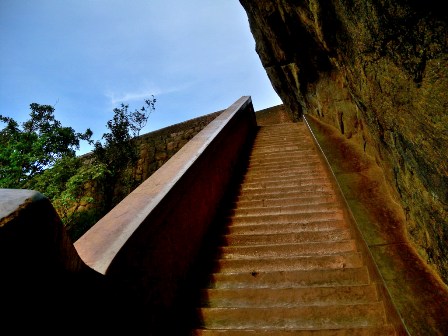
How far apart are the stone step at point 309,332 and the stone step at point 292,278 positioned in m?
0.41

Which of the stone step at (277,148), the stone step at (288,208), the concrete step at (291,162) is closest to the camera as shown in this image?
the stone step at (288,208)

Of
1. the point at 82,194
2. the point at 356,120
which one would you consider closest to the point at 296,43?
the point at 356,120

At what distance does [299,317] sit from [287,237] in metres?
0.95

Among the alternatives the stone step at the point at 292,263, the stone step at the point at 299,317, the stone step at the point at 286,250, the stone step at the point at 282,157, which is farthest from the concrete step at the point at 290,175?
the stone step at the point at 299,317

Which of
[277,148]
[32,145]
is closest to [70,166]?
[32,145]

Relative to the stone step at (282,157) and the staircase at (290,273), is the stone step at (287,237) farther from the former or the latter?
the stone step at (282,157)

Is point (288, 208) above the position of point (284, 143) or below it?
below

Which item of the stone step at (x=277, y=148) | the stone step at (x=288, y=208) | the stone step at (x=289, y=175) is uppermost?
the stone step at (x=277, y=148)

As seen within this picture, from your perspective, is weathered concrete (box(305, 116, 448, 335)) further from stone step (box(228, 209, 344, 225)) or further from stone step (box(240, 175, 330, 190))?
stone step (box(240, 175, 330, 190))

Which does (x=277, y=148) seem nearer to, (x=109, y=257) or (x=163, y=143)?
(x=109, y=257)

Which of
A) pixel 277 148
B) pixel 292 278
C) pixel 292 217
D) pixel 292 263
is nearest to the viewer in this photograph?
pixel 292 278

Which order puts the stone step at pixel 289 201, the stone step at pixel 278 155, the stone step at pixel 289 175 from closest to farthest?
1. the stone step at pixel 289 201
2. the stone step at pixel 289 175
3. the stone step at pixel 278 155

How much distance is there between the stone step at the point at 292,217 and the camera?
2971 mm

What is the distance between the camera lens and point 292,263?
7.94 feet
